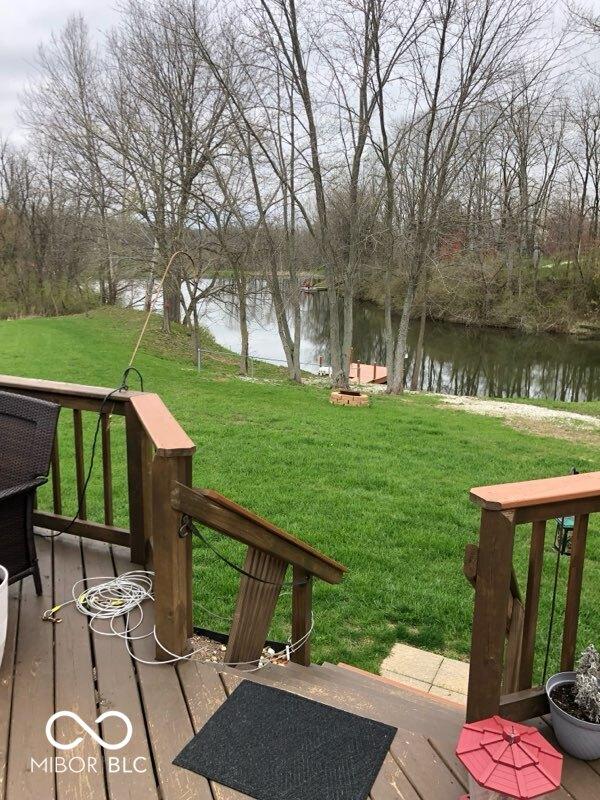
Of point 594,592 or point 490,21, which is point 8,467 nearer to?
point 594,592

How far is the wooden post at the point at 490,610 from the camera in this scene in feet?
5.53

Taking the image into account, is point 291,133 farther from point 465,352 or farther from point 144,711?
point 465,352

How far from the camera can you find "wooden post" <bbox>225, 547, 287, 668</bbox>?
2.28m

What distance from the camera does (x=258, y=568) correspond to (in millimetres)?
2281

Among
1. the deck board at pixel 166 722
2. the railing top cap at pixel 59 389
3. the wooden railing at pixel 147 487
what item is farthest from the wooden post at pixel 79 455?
the deck board at pixel 166 722

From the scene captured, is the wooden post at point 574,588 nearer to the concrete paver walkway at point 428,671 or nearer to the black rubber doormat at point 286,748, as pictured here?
the black rubber doormat at point 286,748

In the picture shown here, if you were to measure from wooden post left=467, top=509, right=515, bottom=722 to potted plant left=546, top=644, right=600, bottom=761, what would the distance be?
206 millimetres

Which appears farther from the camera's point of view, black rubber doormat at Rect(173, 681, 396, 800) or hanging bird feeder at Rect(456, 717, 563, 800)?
black rubber doormat at Rect(173, 681, 396, 800)

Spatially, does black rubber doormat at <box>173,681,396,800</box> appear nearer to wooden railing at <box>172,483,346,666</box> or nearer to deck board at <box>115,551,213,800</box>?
deck board at <box>115,551,213,800</box>

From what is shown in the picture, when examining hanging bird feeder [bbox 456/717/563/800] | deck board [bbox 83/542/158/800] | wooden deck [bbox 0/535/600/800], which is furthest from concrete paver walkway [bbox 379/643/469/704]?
deck board [bbox 83/542/158/800]

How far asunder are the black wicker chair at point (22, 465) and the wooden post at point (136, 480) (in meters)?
0.35

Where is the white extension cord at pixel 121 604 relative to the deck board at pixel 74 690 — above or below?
above

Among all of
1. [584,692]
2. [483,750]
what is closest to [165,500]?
[483,750]

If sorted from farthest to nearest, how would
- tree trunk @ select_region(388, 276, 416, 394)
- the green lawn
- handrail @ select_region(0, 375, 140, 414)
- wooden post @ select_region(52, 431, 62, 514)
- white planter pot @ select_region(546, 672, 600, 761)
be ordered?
tree trunk @ select_region(388, 276, 416, 394), the green lawn, wooden post @ select_region(52, 431, 62, 514), handrail @ select_region(0, 375, 140, 414), white planter pot @ select_region(546, 672, 600, 761)
